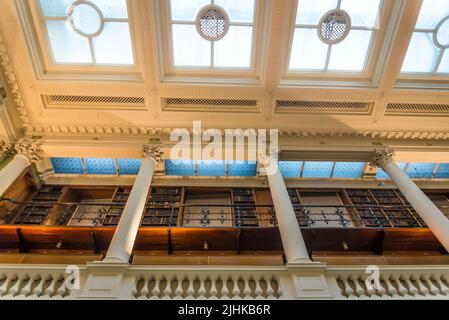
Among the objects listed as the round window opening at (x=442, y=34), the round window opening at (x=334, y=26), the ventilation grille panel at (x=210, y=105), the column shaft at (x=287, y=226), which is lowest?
the column shaft at (x=287, y=226)

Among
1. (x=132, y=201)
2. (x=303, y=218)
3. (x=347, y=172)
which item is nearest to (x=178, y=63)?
(x=132, y=201)

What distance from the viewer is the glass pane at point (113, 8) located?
5.71 m

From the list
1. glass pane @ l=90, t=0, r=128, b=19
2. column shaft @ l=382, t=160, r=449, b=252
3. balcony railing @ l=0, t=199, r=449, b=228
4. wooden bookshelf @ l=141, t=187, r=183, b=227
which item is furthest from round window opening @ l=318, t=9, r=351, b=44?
wooden bookshelf @ l=141, t=187, r=183, b=227

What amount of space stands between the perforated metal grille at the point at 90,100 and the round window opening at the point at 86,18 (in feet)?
4.63

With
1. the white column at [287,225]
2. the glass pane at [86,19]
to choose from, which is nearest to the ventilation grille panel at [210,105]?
the white column at [287,225]

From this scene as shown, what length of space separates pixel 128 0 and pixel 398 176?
270 inches

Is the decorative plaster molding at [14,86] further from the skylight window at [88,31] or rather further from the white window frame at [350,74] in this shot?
the white window frame at [350,74]

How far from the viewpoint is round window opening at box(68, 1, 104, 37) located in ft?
18.9

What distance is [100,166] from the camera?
766cm

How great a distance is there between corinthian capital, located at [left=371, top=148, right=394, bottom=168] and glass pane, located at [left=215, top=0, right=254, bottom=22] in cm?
446

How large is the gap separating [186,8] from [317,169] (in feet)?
17.3

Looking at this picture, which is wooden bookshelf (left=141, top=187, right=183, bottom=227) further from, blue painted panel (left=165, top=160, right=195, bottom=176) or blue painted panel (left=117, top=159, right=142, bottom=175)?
blue painted panel (left=117, top=159, right=142, bottom=175)

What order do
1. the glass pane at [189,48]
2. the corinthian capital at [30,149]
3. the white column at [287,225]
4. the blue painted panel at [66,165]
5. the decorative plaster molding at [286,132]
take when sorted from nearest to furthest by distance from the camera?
1. the white column at [287,225]
2. the glass pane at [189,48]
3. the corinthian capital at [30,149]
4. the decorative plaster molding at [286,132]
5. the blue painted panel at [66,165]

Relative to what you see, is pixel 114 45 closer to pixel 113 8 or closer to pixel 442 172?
pixel 113 8
